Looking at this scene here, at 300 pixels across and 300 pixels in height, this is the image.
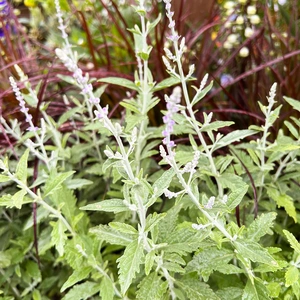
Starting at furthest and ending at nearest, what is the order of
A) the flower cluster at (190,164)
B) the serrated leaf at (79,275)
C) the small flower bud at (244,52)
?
the small flower bud at (244,52)
the serrated leaf at (79,275)
the flower cluster at (190,164)

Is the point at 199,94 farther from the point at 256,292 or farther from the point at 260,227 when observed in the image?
the point at 256,292

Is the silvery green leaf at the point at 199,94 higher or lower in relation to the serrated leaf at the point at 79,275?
higher

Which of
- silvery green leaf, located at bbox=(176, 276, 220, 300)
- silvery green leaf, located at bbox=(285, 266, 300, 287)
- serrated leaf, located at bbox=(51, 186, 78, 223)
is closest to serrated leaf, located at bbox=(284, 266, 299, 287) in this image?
silvery green leaf, located at bbox=(285, 266, 300, 287)

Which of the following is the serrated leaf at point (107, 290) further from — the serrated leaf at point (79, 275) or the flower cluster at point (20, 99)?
the flower cluster at point (20, 99)

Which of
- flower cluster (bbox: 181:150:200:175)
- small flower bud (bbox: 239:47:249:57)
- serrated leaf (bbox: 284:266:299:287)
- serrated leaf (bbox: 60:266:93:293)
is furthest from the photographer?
small flower bud (bbox: 239:47:249:57)

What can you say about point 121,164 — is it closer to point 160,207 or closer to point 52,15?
point 160,207

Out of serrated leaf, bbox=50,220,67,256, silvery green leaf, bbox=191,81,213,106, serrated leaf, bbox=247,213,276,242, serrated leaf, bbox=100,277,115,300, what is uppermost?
silvery green leaf, bbox=191,81,213,106

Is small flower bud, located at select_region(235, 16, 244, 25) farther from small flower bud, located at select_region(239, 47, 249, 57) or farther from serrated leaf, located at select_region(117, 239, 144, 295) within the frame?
serrated leaf, located at select_region(117, 239, 144, 295)

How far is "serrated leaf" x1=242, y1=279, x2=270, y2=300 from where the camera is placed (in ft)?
2.15

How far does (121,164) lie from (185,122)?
8.4 inches

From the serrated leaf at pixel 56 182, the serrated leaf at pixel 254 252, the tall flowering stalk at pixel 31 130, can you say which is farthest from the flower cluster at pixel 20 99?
the serrated leaf at pixel 254 252

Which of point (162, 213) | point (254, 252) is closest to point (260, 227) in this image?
point (254, 252)

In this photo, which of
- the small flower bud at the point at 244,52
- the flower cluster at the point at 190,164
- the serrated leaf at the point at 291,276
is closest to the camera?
the flower cluster at the point at 190,164

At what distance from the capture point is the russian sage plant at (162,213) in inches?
23.5
